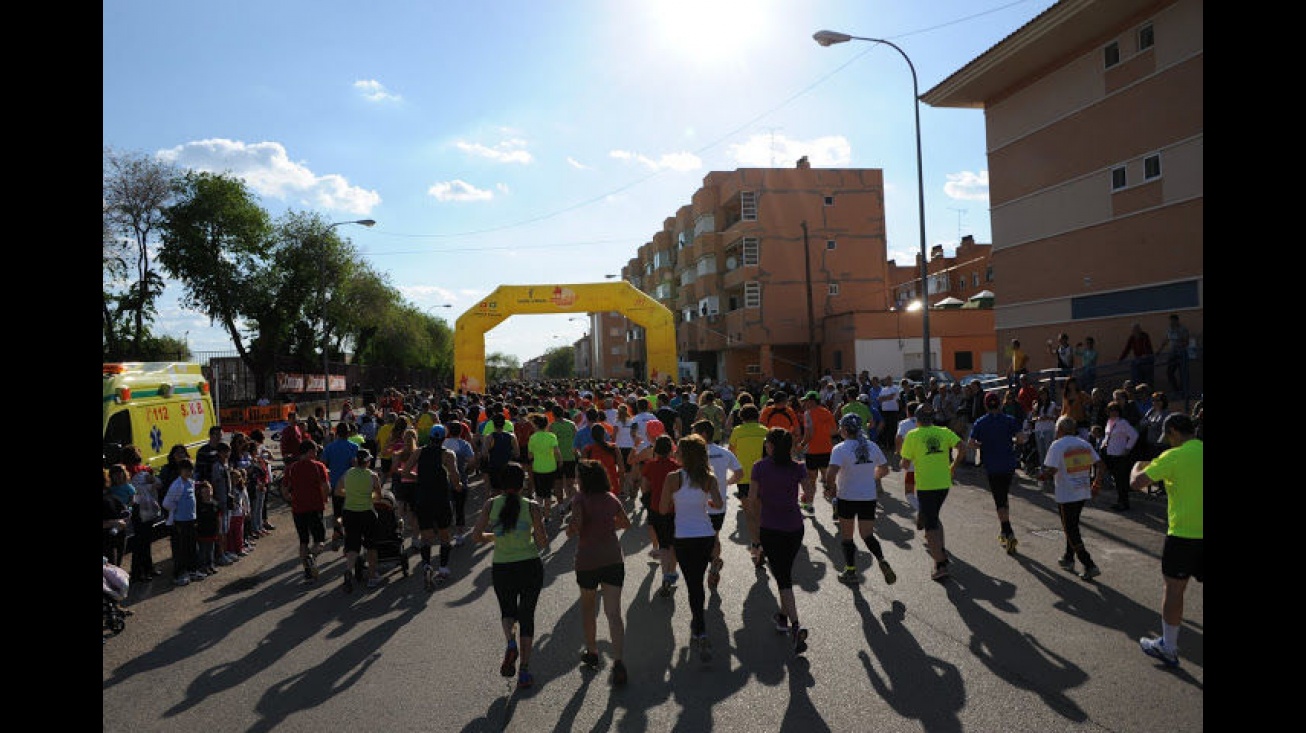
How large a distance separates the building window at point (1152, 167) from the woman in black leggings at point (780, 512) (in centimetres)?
1802

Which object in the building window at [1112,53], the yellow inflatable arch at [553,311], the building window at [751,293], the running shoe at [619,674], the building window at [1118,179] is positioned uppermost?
the building window at [1112,53]

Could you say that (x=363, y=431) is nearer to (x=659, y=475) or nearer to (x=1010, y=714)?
(x=659, y=475)

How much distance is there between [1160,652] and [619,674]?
383 cm

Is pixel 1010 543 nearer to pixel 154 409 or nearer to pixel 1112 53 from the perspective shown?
pixel 154 409

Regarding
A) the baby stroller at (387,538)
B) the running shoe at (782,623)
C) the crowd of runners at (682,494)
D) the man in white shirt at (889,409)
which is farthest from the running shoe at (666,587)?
the man in white shirt at (889,409)

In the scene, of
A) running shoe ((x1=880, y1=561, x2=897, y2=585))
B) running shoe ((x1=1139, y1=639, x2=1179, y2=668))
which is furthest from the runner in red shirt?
running shoe ((x1=1139, y1=639, x2=1179, y2=668))

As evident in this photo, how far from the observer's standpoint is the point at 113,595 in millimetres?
7047

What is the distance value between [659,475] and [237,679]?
386cm

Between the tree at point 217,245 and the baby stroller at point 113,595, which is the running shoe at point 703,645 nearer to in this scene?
the baby stroller at point 113,595

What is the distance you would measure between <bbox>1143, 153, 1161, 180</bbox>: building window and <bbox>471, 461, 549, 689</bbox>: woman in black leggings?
19.8m

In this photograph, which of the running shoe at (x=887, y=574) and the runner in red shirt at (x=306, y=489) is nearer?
the running shoe at (x=887, y=574)

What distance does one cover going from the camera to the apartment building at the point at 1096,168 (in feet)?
59.5
